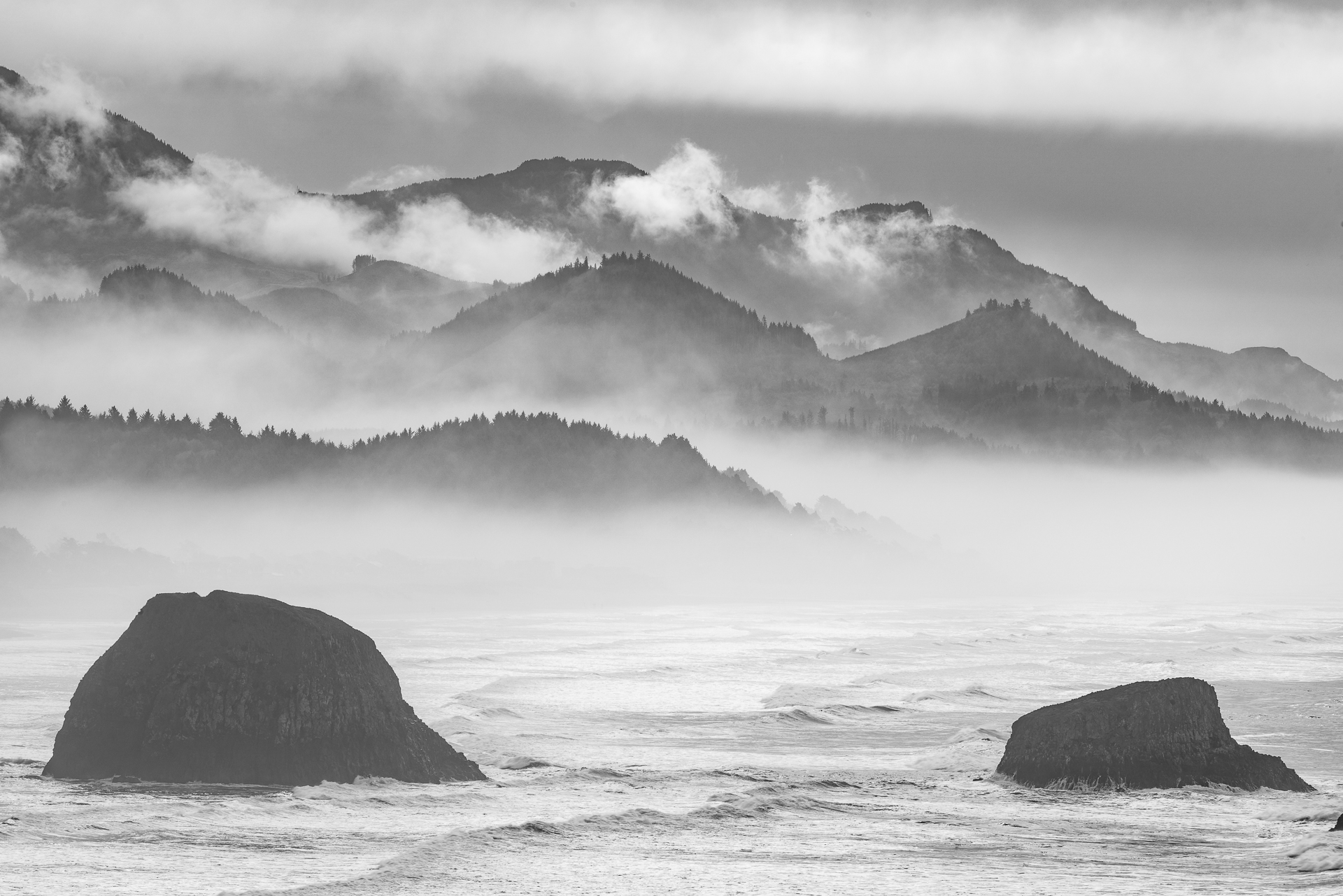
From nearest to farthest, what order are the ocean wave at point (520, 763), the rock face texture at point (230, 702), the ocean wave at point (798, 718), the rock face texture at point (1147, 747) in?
the rock face texture at point (230, 702) → the rock face texture at point (1147, 747) → the ocean wave at point (520, 763) → the ocean wave at point (798, 718)

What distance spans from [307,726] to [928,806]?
47.8 ft

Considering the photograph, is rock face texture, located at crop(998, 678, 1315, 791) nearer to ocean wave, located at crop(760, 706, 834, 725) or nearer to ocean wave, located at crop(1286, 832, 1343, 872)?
ocean wave, located at crop(1286, 832, 1343, 872)

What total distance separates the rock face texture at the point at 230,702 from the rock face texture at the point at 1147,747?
1614 cm

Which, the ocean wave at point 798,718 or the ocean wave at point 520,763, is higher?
the ocean wave at point 798,718

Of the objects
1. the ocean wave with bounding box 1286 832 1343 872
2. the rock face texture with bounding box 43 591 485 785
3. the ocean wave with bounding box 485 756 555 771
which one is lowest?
the ocean wave with bounding box 1286 832 1343 872

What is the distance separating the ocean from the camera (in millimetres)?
26547

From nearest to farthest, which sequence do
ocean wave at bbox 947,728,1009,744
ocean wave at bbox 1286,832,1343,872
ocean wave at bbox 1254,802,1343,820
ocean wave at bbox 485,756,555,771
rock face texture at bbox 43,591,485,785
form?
ocean wave at bbox 1286,832,1343,872 → ocean wave at bbox 1254,802,1343,820 → rock face texture at bbox 43,591,485,785 → ocean wave at bbox 485,756,555,771 → ocean wave at bbox 947,728,1009,744

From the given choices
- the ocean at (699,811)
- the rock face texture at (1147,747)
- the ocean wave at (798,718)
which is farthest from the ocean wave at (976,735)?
the rock face texture at (1147,747)

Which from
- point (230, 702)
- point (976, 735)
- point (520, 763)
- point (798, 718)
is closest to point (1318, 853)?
point (520, 763)

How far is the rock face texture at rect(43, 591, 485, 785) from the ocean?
86cm

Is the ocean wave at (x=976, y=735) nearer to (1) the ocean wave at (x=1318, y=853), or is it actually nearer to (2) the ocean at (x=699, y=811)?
(2) the ocean at (x=699, y=811)

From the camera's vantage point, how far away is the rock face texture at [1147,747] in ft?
126

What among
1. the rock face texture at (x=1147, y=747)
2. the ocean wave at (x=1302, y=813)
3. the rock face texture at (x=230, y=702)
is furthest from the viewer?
the rock face texture at (x=1147, y=747)

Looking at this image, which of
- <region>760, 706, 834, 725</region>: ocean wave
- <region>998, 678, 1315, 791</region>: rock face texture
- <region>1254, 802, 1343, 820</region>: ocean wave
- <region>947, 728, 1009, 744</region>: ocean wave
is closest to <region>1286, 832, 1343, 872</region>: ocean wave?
<region>1254, 802, 1343, 820</region>: ocean wave
